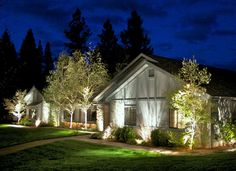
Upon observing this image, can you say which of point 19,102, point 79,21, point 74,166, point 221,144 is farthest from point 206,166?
point 79,21

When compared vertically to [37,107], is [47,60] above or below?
above

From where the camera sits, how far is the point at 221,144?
17.2 m

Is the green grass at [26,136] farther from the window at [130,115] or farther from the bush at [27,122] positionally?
the bush at [27,122]

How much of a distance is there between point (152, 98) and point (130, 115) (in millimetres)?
2634

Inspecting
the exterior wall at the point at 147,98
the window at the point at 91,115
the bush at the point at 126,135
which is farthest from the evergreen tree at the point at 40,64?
the bush at the point at 126,135

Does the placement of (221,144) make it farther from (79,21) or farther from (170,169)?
(79,21)

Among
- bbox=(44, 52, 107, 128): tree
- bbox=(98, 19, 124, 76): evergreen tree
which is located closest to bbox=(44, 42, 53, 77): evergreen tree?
bbox=(98, 19, 124, 76): evergreen tree

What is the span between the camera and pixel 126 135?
1930cm

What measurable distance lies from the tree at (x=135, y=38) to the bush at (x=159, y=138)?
108ft

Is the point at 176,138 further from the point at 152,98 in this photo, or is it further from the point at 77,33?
the point at 77,33

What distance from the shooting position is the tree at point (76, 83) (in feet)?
92.3

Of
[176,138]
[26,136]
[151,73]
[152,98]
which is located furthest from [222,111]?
[26,136]

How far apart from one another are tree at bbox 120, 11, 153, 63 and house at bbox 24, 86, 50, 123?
1626cm

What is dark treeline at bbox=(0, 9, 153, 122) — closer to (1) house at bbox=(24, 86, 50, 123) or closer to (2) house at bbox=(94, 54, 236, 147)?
(1) house at bbox=(24, 86, 50, 123)
